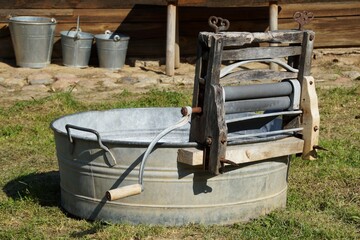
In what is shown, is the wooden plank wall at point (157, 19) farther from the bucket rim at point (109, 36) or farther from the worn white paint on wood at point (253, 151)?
the worn white paint on wood at point (253, 151)

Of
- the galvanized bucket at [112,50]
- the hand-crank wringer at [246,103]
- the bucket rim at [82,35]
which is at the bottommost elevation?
the galvanized bucket at [112,50]

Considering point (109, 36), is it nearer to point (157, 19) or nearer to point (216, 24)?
point (157, 19)

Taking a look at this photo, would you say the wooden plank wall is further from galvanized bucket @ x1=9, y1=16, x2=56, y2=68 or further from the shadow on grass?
the shadow on grass

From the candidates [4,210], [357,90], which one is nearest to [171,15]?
[357,90]

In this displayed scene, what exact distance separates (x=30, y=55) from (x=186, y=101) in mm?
2568

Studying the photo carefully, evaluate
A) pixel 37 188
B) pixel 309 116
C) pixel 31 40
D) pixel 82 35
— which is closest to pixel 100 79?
pixel 82 35

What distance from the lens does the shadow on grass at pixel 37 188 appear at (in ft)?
18.5

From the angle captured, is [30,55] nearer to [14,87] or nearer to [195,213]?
[14,87]

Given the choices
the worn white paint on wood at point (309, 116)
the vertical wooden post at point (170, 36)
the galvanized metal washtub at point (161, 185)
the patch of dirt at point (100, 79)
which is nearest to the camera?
the galvanized metal washtub at point (161, 185)

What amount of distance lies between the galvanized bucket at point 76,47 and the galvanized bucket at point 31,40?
0.19 meters

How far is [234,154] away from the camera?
4824mm

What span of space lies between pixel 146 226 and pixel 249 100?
3.13 ft

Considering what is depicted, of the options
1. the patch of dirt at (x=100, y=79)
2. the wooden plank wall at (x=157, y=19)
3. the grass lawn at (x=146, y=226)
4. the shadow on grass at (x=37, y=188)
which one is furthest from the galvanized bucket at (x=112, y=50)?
the shadow on grass at (x=37, y=188)

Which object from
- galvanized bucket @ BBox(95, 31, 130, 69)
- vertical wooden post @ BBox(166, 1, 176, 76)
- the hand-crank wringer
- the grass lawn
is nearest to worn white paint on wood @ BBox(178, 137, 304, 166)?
the hand-crank wringer
